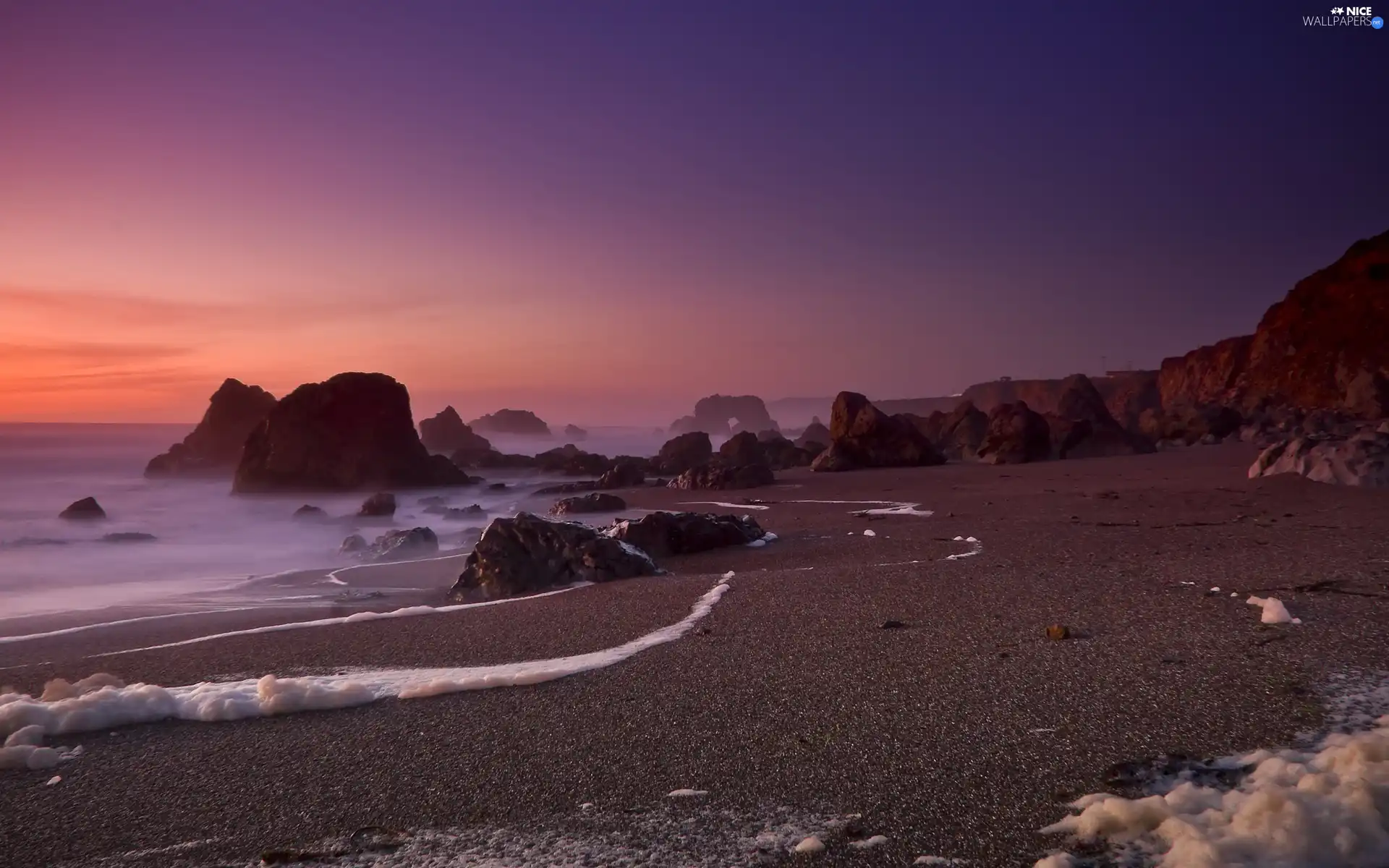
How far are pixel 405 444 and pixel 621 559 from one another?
24805 millimetres

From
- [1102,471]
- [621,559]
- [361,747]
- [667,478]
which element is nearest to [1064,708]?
[361,747]

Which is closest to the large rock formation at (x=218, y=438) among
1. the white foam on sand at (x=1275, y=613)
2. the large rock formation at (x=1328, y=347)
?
the large rock formation at (x=1328, y=347)

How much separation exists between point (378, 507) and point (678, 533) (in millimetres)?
14065

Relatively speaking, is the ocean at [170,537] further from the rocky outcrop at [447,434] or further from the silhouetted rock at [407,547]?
the rocky outcrop at [447,434]

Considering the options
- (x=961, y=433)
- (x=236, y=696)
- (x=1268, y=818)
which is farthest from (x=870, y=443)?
(x=1268, y=818)

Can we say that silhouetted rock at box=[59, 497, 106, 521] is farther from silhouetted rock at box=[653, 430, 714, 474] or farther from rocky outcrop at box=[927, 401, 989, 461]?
rocky outcrop at box=[927, 401, 989, 461]

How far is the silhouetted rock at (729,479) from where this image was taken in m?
17.5

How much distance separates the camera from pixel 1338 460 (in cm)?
905

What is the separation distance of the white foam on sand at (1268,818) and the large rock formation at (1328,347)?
26.8 m

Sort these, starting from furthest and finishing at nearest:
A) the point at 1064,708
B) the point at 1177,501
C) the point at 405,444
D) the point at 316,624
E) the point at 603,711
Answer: the point at 405,444 → the point at 1177,501 → the point at 316,624 → the point at 603,711 → the point at 1064,708

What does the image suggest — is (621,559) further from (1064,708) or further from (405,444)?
(405,444)

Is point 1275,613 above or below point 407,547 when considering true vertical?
above

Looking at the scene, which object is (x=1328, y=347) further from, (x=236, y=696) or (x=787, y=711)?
(x=236, y=696)

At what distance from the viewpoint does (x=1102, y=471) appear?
1412 centimetres
